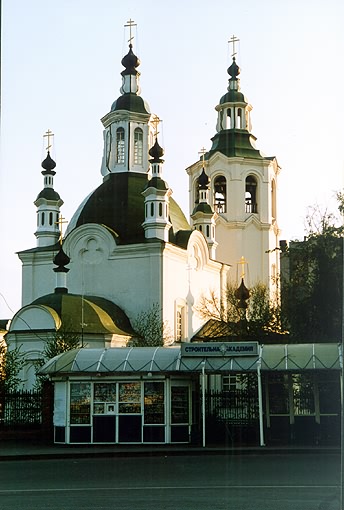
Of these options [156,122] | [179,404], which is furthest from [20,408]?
[156,122]

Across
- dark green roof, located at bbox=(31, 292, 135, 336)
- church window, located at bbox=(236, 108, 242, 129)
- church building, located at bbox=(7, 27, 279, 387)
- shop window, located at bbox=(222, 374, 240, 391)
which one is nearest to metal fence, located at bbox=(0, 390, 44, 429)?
church building, located at bbox=(7, 27, 279, 387)

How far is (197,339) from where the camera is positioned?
45531 millimetres

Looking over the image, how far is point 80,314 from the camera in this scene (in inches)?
1556

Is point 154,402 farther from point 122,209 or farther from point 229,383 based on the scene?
point 122,209

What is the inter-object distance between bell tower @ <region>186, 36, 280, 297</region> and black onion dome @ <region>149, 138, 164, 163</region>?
9439 mm

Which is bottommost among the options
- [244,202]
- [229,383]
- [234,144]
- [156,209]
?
[229,383]

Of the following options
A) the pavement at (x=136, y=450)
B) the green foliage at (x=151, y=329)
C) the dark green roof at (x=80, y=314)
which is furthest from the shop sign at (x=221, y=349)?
the green foliage at (x=151, y=329)

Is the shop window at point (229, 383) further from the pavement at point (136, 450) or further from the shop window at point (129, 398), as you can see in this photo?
the pavement at point (136, 450)

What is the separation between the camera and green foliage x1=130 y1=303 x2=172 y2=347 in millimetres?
40844

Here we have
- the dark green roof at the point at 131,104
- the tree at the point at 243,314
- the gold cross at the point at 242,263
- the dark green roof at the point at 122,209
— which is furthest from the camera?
the gold cross at the point at 242,263

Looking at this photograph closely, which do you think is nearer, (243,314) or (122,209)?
(243,314)

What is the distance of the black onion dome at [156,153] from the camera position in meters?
45.1

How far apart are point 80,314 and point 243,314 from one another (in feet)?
22.8

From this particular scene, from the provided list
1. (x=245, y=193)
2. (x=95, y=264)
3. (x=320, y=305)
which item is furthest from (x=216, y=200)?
(x=320, y=305)
